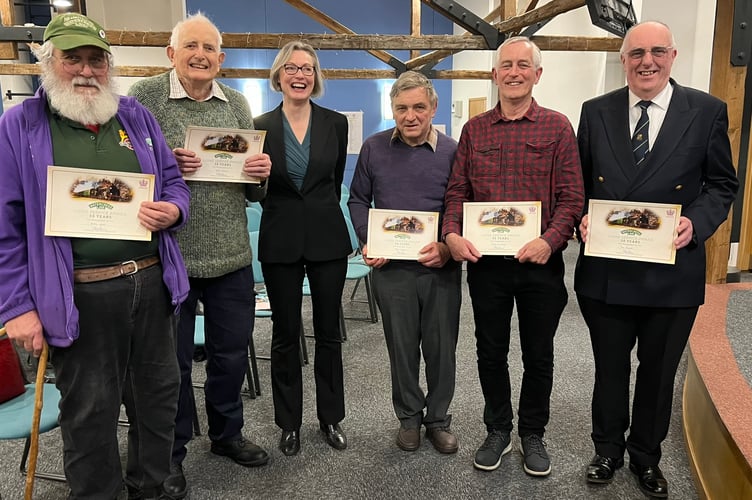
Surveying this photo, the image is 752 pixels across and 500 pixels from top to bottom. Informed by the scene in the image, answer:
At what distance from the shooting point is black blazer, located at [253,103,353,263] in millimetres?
2279

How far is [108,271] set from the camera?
1.69m

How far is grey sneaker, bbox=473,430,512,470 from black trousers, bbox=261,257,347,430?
684 millimetres

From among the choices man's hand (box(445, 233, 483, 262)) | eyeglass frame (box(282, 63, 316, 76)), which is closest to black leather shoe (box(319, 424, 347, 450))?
man's hand (box(445, 233, 483, 262))

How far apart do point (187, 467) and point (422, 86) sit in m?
2.01

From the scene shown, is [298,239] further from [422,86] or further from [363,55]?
[363,55]

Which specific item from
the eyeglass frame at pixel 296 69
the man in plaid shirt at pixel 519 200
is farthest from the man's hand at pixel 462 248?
the eyeglass frame at pixel 296 69

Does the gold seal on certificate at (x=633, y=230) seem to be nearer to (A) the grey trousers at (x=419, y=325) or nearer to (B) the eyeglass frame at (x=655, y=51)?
(B) the eyeglass frame at (x=655, y=51)

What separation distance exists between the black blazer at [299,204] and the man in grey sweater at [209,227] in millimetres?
80

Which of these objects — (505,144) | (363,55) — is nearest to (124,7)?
(363,55)

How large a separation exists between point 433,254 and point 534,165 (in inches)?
21.3

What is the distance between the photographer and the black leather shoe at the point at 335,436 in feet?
8.61

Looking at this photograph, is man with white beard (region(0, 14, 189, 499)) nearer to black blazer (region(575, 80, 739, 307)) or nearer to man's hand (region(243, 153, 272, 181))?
man's hand (region(243, 153, 272, 181))

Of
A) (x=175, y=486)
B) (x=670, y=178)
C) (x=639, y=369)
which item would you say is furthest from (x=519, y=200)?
(x=175, y=486)

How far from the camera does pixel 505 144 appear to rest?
6.97 ft
